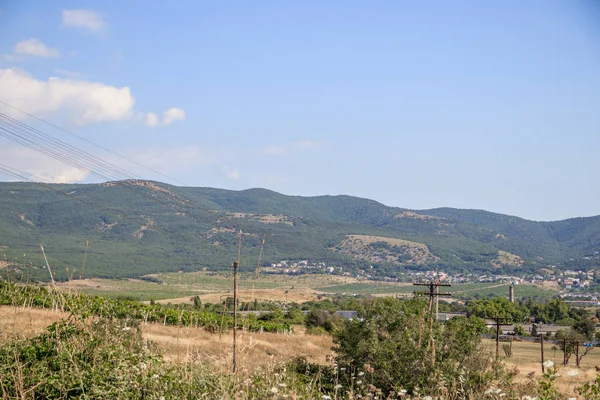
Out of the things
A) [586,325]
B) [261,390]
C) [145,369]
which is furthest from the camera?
[586,325]

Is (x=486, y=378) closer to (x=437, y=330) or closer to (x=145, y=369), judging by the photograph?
(x=437, y=330)

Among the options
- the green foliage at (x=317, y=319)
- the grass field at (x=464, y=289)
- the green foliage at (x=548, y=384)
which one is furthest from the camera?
the grass field at (x=464, y=289)

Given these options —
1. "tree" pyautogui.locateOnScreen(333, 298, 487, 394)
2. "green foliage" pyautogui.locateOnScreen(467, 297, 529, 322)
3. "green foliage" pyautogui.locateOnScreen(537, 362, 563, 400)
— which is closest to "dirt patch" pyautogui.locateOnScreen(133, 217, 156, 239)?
"green foliage" pyautogui.locateOnScreen(467, 297, 529, 322)

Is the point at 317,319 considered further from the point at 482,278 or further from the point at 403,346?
the point at 482,278

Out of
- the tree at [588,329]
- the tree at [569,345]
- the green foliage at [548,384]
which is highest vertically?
the green foliage at [548,384]

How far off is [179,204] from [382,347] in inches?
6961

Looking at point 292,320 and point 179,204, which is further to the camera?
point 179,204

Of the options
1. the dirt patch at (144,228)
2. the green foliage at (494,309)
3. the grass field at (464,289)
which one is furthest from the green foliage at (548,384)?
the dirt patch at (144,228)

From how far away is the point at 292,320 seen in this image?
60375 millimetres

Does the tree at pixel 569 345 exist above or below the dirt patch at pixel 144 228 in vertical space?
below

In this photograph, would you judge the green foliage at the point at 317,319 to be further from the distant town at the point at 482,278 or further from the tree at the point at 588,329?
the distant town at the point at 482,278

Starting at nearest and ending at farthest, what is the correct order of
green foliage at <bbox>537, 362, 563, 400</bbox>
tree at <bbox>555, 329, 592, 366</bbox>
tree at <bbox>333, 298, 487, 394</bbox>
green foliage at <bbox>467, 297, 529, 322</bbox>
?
1. green foliage at <bbox>537, 362, 563, 400</bbox>
2. tree at <bbox>333, 298, 487, 394</bbox>
3. tree at <bbox>555, 329, 592, 366</bbox>
4. green foliage at <bbox>467, 297, 529, 322</bbox>

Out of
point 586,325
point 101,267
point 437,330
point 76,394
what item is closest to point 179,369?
point 76,394

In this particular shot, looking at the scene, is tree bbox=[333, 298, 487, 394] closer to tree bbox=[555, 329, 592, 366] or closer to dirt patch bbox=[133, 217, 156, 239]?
tree bbox=[555, 329, 592, 366]
